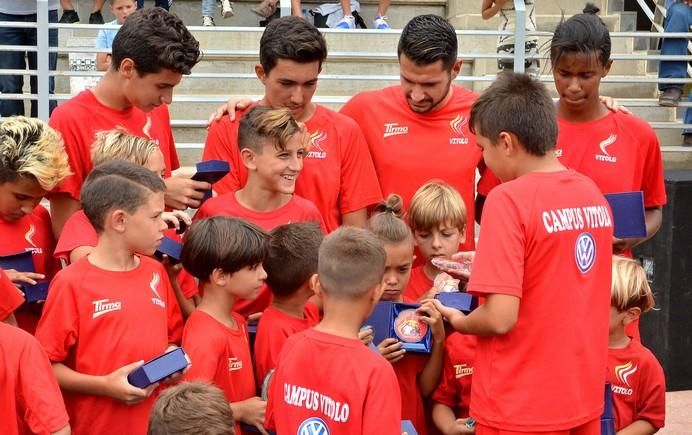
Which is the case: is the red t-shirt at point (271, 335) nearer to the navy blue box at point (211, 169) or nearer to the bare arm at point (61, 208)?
the navy blue box at point (211, 169)

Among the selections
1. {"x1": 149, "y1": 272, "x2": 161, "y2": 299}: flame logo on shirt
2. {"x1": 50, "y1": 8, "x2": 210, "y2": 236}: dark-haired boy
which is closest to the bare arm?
{"x1": 50, "y1": 8, "x2": 210, "y2": 236}: dark-haired boy

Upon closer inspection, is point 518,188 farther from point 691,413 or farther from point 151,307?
point 691,413

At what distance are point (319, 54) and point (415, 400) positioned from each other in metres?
1.66

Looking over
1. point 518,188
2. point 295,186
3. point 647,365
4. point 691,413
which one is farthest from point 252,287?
point 691,413

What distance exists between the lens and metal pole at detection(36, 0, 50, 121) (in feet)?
30.6

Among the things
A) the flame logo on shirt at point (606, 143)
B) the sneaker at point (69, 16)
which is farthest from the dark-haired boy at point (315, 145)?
the sneaker at point (69, 16)

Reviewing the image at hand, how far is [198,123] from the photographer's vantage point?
10.5 m

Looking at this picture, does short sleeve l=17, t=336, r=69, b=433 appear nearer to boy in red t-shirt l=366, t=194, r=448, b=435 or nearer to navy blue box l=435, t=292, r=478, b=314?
boy in red t-shirt l=366, t=194, r=448, b=435

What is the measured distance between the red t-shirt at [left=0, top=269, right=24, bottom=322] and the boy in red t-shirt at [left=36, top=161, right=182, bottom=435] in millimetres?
140

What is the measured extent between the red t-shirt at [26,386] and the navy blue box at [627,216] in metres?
2.37

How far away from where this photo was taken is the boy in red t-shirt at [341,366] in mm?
3482

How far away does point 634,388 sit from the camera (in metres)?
4.62

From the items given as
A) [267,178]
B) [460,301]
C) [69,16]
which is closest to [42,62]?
[69,16]

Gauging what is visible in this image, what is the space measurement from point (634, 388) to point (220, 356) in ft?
6.11
